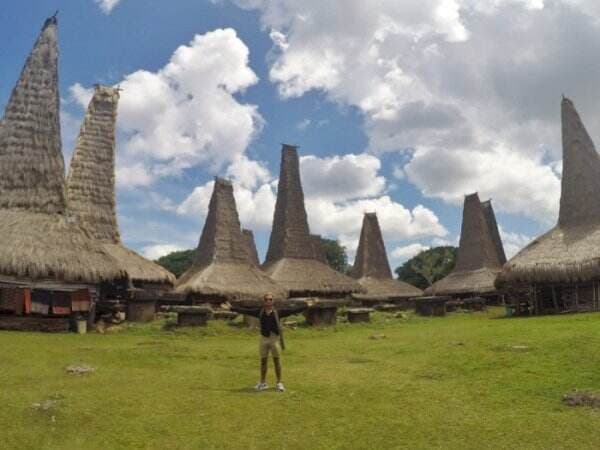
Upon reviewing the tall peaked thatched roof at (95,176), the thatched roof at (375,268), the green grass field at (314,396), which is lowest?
the green grass field at (314,396)

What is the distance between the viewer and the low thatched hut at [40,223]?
16.3m

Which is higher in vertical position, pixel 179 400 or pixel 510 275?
pixel 510 275

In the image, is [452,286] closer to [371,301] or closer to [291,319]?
[371,301]

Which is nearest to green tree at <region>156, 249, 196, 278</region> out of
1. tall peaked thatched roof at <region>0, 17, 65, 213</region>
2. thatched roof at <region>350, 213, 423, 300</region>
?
thatched roof at <region>350, 213, 423, 300</region>

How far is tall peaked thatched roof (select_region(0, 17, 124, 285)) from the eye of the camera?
1681cm

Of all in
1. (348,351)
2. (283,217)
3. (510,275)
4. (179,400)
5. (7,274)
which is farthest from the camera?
(283,217)

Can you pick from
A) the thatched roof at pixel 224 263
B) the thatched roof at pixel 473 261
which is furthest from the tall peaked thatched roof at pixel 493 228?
the thatched roof at pixel 224 263

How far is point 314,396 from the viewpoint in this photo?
7.76 meters

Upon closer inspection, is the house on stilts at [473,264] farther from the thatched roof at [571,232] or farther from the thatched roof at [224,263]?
the thatched roof at [224,263]

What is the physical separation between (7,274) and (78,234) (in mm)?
3137

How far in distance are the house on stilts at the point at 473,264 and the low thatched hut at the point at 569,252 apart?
7.19m

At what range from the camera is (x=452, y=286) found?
3419 centimetres

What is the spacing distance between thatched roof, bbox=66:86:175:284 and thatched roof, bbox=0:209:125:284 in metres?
4.78

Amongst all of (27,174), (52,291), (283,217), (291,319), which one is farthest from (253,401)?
(283,217)
